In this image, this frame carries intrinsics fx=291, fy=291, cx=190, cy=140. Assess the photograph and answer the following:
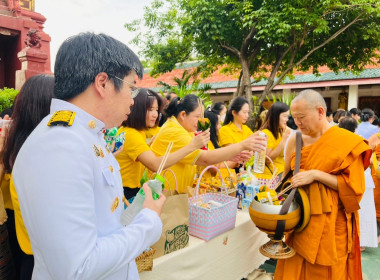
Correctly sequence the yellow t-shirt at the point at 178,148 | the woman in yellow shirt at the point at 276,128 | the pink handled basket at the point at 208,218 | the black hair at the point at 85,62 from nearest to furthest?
the black hair at the point at 85,62 → the pink handled basket at the point at 208,218 → the yellow t-shirt at the point at 178,148 → the woman in yellow shirt at the point at 276,128

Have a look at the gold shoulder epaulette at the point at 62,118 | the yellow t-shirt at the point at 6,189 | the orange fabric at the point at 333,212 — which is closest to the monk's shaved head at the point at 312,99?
the orange fabric at the point at 333,212

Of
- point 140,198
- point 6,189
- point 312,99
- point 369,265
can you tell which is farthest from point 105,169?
point 369,265

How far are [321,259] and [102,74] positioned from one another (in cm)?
177

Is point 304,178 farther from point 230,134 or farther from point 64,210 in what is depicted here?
point 230,134

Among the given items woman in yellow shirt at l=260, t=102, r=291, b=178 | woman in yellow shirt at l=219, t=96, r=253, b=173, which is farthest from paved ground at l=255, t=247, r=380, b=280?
woman in yellow shirt at l=219, t=96, r=253, b=173

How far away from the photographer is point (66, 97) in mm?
791

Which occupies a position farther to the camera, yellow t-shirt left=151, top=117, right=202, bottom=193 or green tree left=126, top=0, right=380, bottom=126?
green tree left=126, top=0, right=380, bottom=126

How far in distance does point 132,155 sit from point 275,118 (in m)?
1.95

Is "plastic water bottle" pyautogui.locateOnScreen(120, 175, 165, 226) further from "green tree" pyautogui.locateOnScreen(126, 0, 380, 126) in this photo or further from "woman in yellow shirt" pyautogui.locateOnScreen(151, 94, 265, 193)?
"green tree" pyautogui.locateOnScreen(126, 0, 380, 126)

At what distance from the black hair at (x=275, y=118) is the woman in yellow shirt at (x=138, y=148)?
158 cm

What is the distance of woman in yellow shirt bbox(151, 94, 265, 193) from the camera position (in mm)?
1937

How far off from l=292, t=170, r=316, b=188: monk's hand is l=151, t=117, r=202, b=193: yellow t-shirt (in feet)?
2.13

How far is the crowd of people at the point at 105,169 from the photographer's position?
63cm

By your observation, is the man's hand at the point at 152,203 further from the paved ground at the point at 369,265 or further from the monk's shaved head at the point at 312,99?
the paved ground at the point at 369,265
